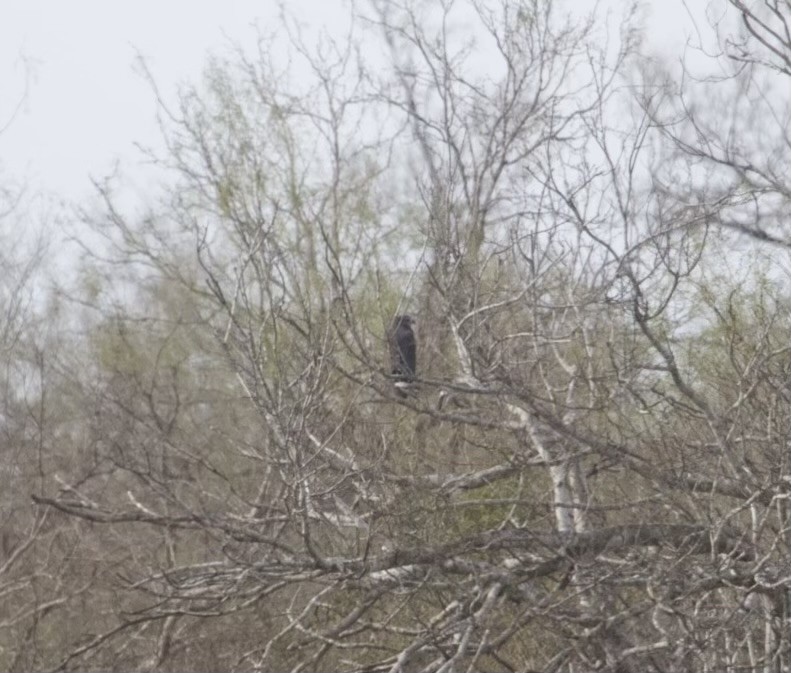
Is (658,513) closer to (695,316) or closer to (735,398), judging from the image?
(735,398)

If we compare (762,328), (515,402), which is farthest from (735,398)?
(515,402)

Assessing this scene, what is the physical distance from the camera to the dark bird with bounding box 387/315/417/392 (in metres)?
7.49

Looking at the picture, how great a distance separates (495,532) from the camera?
7.13 metres

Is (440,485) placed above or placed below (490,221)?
below

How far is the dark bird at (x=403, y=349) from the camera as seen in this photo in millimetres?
7488

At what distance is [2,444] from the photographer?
11836 mm

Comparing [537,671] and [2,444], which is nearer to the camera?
[537,671]

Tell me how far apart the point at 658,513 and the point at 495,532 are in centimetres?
93

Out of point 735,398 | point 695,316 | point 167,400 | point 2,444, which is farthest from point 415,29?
point 735,398

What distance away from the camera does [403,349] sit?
8.30 metres

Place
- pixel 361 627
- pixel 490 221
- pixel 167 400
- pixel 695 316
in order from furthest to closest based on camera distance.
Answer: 1. pixel 167 400
2. pixel 490 221
3. pixel 695 316
4. pixel 361 627

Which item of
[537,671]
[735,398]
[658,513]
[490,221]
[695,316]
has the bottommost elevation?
[537,671]

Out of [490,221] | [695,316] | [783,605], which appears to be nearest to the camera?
[783,605]

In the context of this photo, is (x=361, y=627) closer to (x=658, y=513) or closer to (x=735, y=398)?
(x=658, y=513)
